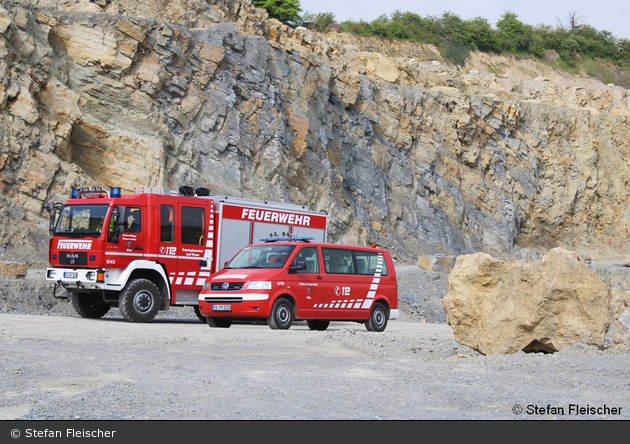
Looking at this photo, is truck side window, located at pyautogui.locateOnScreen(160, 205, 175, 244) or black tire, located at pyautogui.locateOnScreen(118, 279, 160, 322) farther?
truck side window, located at pyautogui.locateOnScreen(160, 205, 175, 244)

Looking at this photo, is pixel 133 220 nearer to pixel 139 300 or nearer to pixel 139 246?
pixel 139 246

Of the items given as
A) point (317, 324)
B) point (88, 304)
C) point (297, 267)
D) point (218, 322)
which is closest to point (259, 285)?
point (297, 267)

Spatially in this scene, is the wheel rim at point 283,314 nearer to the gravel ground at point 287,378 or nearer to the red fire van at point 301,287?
the red fire van at point 301,287

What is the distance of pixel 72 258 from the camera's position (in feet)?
54.8

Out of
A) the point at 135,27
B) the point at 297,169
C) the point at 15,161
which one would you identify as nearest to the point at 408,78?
the point at 297,169

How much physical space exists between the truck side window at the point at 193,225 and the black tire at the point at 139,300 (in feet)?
4.64

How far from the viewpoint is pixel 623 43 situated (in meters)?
87.9

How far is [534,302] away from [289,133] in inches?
1088

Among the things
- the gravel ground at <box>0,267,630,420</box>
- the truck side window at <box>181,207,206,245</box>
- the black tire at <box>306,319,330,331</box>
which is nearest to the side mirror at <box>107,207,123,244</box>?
the truck side window at <box>181,207,206,245</box>

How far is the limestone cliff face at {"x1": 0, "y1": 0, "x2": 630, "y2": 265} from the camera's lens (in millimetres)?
28672

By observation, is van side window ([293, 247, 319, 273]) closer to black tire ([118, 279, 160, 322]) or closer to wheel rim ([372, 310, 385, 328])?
wheel rim ([372, 310, 385, 328])

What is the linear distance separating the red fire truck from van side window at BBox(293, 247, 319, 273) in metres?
3.05

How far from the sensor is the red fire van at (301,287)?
49.3ft

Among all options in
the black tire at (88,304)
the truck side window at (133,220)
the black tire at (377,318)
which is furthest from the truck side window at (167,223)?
the black tire at (377,318)
